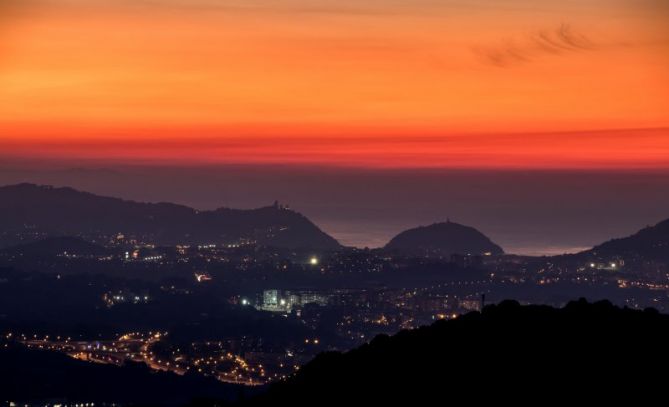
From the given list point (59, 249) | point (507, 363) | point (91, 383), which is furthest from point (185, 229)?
point (507, 363)

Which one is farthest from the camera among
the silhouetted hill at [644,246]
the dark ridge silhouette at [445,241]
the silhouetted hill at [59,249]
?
the dark ridge silhouette at [445,241]

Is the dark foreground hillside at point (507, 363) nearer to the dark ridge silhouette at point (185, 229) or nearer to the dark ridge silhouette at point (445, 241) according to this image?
the dark ridge silhouette at point (445, 241)

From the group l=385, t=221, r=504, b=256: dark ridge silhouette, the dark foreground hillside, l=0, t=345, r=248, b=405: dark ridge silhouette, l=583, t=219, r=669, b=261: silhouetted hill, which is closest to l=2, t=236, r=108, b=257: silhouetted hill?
l=385, t=221, r=504, b=256: dark ridge silhouette

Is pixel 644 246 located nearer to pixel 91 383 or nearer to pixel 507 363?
pixel 91 383

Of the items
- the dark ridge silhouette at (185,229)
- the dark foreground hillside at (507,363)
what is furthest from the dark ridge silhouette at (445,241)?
the dark foreground hillside at (507,363)

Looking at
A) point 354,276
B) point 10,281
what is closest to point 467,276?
point 354,276

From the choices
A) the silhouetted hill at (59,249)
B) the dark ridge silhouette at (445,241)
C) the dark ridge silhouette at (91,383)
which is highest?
the dark ridge silhouette at (445,241)
